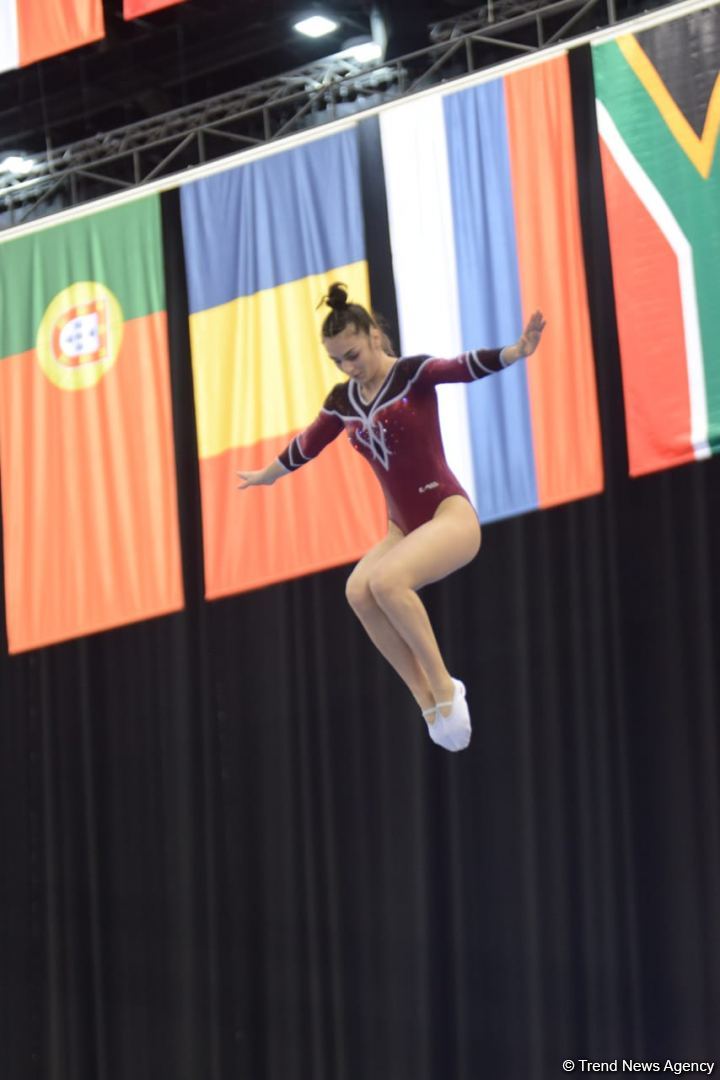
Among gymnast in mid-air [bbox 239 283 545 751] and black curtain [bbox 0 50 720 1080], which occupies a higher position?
gymnast in mid-air [bbox 239 283 545 751]

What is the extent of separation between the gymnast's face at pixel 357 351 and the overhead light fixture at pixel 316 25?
11.3ft

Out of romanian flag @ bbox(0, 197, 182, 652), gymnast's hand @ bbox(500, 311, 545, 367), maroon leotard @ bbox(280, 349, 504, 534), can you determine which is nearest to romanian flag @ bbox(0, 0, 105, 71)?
romanian flag @ bbox(0, 197, 182, 652)

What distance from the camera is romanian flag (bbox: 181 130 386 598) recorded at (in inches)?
301

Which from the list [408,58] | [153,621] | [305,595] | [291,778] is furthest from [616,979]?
[408,58]

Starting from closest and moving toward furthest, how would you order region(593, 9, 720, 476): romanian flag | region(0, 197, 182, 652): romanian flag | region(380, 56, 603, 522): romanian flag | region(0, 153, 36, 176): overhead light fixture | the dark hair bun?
the dark hair bun < region(593, 9, 720, 476): romanian flag < region(380, 56, 603, 522): romanian flag < region(0, 197, 182, 652): romanian flag < region(0, 153, 36, 176): overhead light fixture

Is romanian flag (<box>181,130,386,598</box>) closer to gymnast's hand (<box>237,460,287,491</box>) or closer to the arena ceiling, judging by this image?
the arena ceiling

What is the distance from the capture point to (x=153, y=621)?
27.6 ft

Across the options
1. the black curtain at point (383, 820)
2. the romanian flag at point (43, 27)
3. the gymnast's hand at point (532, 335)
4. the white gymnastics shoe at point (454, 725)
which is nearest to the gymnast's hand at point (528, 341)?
the gymnast's hand at point (532, 335)

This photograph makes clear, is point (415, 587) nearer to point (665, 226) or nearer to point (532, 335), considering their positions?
point (532, 335)

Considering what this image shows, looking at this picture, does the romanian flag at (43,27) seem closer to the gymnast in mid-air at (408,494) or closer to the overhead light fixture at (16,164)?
the overhead light fixture at (16,164)

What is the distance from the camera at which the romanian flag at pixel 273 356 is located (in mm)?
7645

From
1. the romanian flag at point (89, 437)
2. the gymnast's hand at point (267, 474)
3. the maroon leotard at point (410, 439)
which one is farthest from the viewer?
the romanian flag at point (89, 437)

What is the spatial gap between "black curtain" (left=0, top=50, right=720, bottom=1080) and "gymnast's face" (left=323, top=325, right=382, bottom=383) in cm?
191

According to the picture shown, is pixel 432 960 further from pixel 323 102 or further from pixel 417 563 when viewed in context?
pixel 323 102
